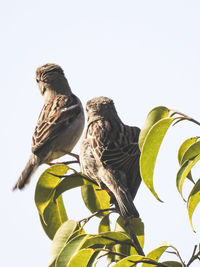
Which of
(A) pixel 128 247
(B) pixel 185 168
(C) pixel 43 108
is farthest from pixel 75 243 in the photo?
(C) pixel 43 108

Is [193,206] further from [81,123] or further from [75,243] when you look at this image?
[81,123]

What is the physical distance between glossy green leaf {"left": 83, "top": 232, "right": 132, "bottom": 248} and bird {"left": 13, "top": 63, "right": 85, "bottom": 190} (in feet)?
8.96

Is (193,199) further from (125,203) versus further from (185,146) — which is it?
(125,203)

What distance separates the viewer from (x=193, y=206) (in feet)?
9.59

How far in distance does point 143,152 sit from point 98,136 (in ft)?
6.86

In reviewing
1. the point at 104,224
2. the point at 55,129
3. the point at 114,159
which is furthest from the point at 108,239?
the point at 55,129

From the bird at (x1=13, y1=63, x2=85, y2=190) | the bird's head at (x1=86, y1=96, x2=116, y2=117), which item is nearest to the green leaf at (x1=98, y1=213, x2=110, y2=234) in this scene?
the bird's head at (x1=86, y1=96, x2=116, y2=117)

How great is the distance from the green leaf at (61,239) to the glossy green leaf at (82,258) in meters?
0.45

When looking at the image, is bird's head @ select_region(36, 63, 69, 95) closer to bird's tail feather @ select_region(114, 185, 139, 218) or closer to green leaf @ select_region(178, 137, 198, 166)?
bird's tail feather @ select_region(114, 185, 139, 218)

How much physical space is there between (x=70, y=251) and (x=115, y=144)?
1.76 metres

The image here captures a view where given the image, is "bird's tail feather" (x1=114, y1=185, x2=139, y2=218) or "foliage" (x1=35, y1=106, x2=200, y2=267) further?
"bird's tail feather" (x1=114, y1=185, x2=139, y2=218)

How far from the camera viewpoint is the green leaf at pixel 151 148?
116 inches

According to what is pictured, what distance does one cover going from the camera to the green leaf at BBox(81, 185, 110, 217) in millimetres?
4066

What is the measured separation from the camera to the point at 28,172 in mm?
6012
